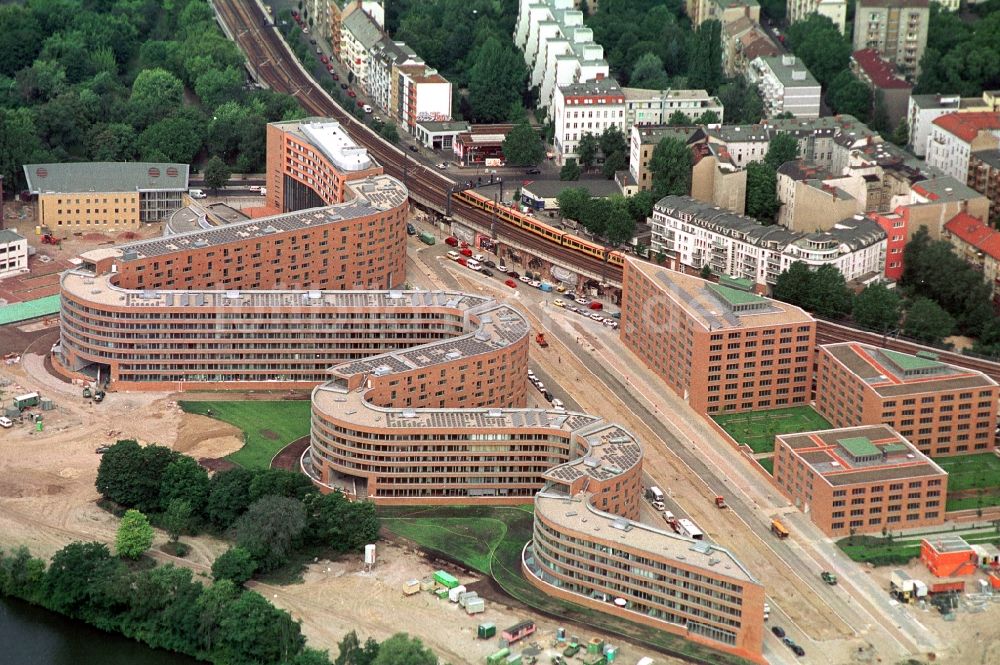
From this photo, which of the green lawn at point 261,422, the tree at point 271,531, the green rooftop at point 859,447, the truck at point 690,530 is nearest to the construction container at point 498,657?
the tree at point 271,531

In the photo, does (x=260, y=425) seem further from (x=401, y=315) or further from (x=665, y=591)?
(x=665, y=591)

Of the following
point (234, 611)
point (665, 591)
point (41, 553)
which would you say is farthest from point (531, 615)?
point (41, 553)

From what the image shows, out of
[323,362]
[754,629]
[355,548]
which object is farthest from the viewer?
[323,362]

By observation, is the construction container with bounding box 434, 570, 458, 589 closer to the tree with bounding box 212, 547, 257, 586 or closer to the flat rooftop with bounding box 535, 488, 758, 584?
the flat rooftop with bounding box 535, 488, 758, 584

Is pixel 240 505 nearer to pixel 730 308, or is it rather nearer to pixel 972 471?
pixel 730 308

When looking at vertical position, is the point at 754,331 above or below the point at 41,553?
above

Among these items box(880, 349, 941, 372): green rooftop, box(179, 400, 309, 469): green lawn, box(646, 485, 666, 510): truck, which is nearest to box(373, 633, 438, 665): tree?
box(646, 485, 666, 510): truck

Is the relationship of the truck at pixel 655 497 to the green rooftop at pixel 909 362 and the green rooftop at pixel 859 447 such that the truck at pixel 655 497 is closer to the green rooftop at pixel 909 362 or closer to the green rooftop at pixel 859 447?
the green rooftop at pixel 859 447
